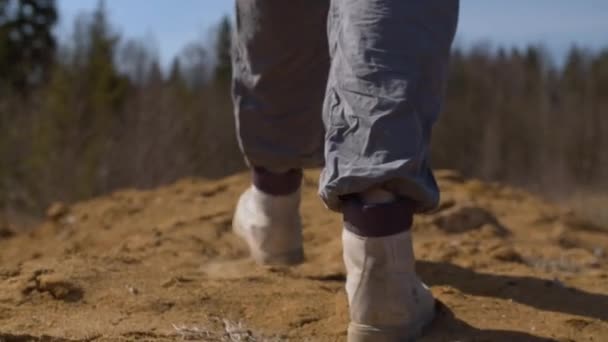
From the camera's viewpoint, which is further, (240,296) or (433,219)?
(433,219)

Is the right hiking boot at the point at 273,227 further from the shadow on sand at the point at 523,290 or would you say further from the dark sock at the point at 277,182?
the shadow on sand at the point at 523,290

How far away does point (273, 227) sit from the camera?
2.44 metres

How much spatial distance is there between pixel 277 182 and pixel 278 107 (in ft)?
0.68

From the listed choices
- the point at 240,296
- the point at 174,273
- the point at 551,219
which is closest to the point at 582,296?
the point at 240,296

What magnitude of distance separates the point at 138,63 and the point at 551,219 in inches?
376

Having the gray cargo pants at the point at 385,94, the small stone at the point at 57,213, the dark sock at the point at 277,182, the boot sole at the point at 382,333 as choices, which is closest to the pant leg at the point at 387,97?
the gray cargo pants at the point at 385,94

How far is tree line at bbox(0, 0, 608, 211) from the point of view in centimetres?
920

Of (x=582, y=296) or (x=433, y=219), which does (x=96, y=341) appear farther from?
(x=433, y=219)

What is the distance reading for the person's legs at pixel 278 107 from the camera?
7.47 ft

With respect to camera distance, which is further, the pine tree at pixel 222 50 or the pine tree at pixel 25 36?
the pine tree at pixel 25 36

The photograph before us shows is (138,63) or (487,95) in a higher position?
(138,63)

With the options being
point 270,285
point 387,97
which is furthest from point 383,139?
point 270,285

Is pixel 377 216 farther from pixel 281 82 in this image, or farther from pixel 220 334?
pixel 281 82

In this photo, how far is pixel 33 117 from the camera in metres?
9.62
